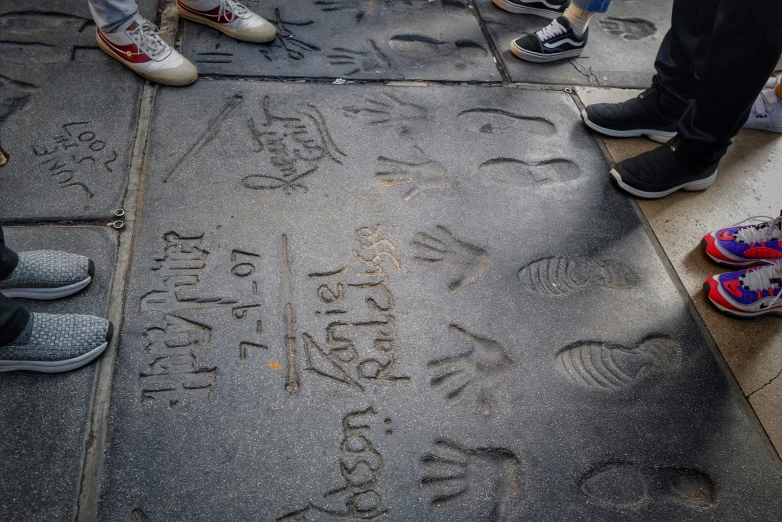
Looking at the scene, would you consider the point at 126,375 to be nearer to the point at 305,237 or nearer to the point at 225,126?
the point at 305,237

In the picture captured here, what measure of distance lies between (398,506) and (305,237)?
0.72 meters

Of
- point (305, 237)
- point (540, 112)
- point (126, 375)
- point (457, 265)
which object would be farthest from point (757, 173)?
point (126, 375)

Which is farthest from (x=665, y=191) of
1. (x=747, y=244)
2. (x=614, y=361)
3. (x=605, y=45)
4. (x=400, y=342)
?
(x=400, y=342)

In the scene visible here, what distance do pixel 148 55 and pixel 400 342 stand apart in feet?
4.23

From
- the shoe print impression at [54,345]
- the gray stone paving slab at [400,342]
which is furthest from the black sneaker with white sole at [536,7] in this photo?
the shoe print impression at [54,345]

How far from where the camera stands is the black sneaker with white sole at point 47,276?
48.8 inches

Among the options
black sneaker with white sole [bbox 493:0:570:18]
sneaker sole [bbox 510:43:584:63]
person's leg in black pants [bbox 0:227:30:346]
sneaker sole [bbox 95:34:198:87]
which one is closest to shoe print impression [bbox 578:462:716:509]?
person's leg in black pants [bbox 0:227:30:346]

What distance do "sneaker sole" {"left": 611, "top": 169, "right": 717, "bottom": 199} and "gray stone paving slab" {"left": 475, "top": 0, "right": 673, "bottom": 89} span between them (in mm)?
543

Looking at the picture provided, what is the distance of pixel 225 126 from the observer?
175cm

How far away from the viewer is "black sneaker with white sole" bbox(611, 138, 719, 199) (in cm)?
166

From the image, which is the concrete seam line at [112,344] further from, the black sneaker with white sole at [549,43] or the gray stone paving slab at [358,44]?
the black sneaker with white sole at [549,43]

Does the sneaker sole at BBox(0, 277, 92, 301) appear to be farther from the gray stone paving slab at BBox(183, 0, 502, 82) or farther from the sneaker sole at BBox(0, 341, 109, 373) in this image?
the gray stone paving slab at BBox(183, 0, 502, 82)

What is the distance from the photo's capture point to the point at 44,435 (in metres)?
1.10

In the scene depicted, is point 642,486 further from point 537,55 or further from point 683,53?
point 537,55
